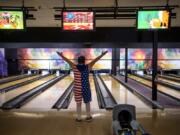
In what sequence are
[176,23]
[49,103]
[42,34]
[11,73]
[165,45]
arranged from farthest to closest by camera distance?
[11,73], [165,45], [42,34], [176,23], [49,103]

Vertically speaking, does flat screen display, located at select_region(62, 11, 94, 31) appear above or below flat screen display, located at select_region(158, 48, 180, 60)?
above

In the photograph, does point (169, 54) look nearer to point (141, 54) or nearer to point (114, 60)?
point (141, 54)

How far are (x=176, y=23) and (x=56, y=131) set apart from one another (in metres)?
7.50

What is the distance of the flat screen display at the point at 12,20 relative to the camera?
19.8 ft

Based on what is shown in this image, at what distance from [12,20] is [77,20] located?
56.1 inches

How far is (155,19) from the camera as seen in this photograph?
5855 mm

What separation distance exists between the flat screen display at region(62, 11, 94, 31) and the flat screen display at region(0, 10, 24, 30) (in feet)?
3.06

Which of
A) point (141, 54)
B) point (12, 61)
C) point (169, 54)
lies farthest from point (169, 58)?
point (12, 61)

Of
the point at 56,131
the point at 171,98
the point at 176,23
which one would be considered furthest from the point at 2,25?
the point at 176,23

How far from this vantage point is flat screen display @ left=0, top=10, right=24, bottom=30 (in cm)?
603

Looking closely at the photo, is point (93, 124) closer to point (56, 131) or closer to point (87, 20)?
point (56, 131)

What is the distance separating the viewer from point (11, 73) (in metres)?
15.2

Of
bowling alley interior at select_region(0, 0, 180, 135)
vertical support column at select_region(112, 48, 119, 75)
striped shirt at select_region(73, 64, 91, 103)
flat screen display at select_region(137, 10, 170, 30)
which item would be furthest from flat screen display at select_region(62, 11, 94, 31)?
vertical support column at select_region(112, 48, 119, 75)

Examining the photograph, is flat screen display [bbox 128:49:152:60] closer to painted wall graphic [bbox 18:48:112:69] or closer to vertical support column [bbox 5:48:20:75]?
painted wall graphic [bbox 18:48:112:69]
